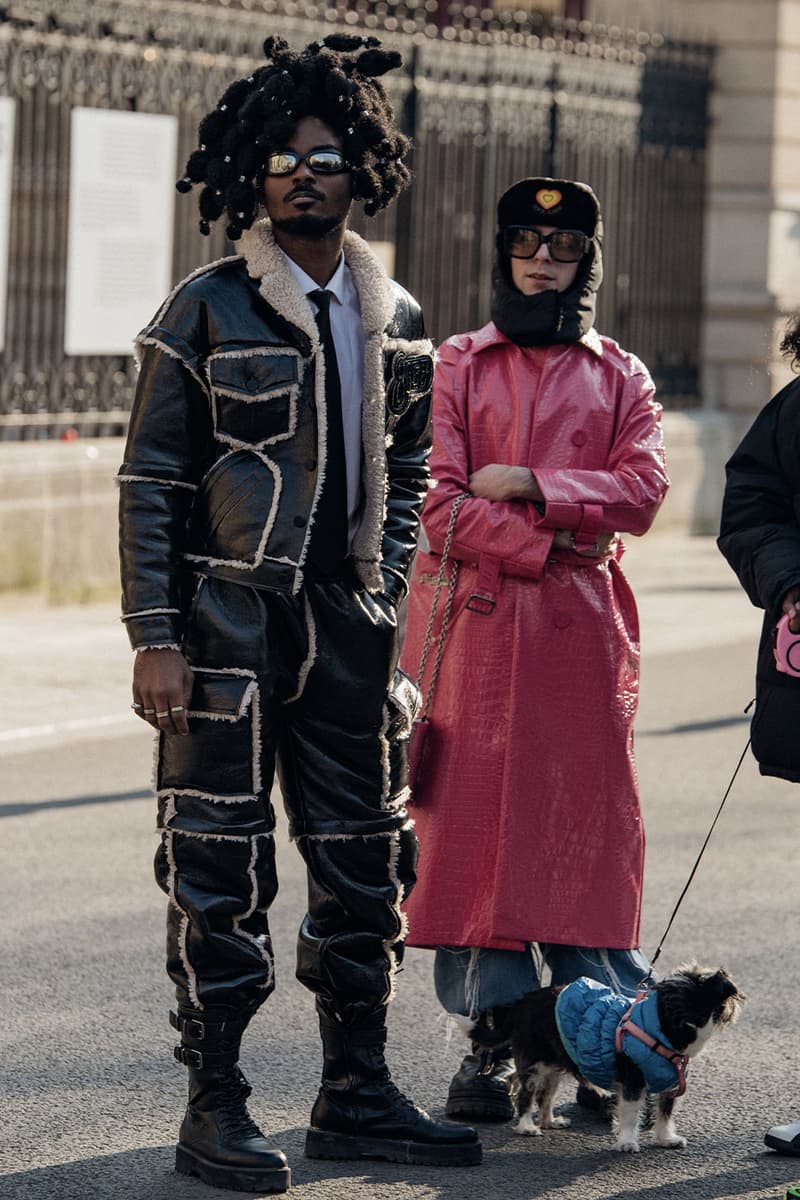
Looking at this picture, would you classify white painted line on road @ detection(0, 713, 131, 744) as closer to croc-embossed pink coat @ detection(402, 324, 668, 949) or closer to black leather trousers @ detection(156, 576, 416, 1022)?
croc-embossed pink coat @ detection(402, 324, 668, 949)

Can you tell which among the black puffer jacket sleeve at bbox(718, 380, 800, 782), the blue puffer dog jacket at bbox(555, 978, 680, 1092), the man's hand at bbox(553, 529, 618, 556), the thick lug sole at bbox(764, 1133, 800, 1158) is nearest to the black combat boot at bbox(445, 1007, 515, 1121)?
the blue puffer dog jacket at bbox(555, 978, 680, 1092)

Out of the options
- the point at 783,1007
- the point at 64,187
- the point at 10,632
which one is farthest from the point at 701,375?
the point at 783,1007

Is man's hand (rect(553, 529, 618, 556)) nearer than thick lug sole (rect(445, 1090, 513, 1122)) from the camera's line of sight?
No

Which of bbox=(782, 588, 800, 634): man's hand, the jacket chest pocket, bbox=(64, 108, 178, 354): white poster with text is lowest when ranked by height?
bbox=(782, 588, 800, 634): man's hand

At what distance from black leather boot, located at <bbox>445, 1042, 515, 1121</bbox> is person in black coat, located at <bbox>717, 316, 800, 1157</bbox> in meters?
0.59

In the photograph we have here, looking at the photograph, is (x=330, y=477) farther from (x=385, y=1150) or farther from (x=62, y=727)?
(x=62, y=727)

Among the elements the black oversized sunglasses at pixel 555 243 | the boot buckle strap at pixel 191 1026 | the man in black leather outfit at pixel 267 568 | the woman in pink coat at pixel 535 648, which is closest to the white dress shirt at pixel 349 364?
the man in black leather outfit at pixel 267 568

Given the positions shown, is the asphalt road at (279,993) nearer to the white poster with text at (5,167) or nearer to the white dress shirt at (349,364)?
the white dress shirt at (349,364)

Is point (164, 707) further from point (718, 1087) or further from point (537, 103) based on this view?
point (537, 103)

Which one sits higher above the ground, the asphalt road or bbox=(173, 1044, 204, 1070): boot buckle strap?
bbox=(173, 1044, 204, 1070): boot buckle strap

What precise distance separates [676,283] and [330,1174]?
14645 millimetres

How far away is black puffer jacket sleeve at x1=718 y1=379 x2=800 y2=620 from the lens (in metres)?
4.76

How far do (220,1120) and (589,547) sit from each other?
1.57 metres

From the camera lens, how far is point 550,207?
534 centimetres
